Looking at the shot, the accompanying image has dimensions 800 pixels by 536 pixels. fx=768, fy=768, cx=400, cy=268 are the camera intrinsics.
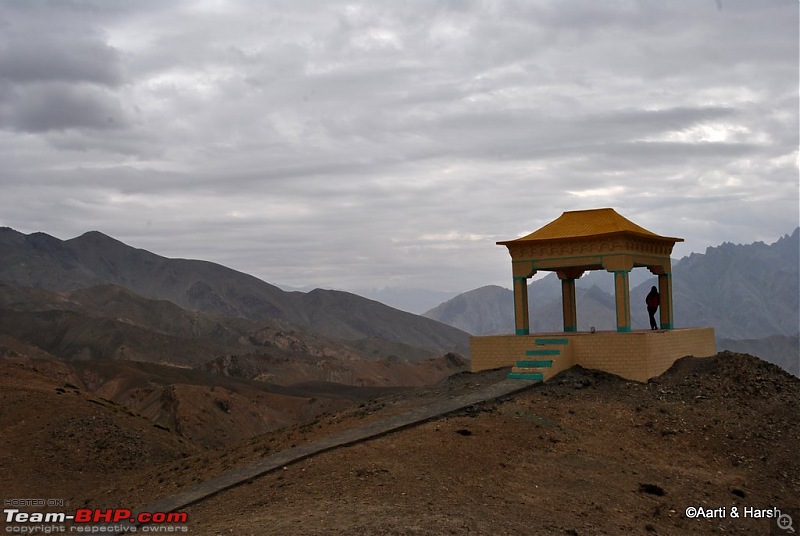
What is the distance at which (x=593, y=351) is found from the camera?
1878 cm

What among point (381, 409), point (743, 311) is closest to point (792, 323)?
point (743, 311)

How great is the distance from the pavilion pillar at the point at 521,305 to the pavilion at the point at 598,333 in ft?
0.09

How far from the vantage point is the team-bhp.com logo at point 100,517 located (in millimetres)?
11312

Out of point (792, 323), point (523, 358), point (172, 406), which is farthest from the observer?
point (792, 323)

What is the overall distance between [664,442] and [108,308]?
7953 cm

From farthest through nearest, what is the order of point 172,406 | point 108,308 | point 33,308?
1. point 108,308
2. point 33,308
3. point 172,406

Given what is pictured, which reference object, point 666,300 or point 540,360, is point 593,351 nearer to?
point 540,360

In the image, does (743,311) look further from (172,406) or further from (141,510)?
(141,510)

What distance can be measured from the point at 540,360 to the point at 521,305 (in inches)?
129

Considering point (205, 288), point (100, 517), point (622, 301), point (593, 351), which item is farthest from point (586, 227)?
point (205, 288)

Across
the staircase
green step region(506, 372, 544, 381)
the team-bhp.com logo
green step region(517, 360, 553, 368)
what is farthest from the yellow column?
the team-bhp.com logo

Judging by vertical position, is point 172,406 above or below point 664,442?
below

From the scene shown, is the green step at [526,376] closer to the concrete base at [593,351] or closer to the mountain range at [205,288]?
the concrete base at [593,351]

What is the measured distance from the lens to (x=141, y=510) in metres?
12.4
